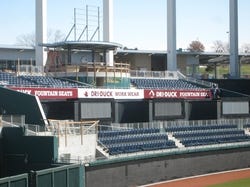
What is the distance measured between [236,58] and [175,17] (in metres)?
7.75

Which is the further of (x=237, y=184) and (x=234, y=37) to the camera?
(x=234, y=37)

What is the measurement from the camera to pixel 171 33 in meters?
49.0

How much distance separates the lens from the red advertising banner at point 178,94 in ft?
133

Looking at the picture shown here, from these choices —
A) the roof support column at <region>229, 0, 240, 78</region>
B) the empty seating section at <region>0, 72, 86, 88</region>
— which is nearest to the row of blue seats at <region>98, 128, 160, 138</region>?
the empty seating section at <region>0, 72, 86, 88</region>

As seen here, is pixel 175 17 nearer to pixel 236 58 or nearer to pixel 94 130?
pixel 236 58

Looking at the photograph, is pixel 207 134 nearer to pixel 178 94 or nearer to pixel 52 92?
pixel 178 94

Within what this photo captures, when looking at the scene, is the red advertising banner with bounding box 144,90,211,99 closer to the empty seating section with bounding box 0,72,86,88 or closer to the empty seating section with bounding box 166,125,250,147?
the empty seating section with bounding box 166,125,250,147

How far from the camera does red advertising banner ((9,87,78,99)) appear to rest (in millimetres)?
32625

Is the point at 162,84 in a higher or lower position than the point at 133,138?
higher

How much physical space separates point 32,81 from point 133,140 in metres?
8.41

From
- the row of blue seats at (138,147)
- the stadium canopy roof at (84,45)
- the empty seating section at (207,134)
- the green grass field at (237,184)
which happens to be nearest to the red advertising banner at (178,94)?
the stadium canopy roof at (84,45)

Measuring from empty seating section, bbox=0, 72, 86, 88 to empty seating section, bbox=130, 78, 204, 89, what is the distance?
6683 mm

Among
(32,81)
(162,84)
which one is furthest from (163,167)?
(162,84)

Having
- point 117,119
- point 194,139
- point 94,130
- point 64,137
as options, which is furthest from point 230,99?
point 64,137
